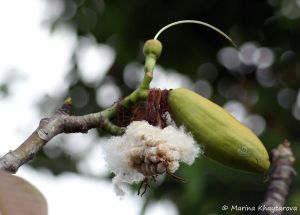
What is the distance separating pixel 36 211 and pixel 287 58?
8.79ft

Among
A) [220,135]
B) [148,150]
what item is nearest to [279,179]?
[220,135]

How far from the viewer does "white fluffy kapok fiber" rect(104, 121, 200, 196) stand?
1.39 meters

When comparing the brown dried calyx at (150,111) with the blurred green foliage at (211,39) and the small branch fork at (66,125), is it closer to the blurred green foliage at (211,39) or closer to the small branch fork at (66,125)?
the small branch fork at (66,125)

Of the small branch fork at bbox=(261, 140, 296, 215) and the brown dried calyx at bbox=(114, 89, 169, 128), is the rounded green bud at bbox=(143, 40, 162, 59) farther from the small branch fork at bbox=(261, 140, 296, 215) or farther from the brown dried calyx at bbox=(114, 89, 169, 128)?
the small branch fork at bbox=(261, 140, 296, 215)

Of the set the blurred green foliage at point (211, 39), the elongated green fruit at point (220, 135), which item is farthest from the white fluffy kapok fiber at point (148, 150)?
the blurred green foliage at point (211, 39)

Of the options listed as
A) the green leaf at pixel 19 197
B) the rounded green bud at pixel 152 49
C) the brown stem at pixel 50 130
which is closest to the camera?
the green leaf at pixel 19 197

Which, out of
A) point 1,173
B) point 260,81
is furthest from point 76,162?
point 1,173

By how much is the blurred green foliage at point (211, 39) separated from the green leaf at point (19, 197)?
2.26 m

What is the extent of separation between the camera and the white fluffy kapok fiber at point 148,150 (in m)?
1.39

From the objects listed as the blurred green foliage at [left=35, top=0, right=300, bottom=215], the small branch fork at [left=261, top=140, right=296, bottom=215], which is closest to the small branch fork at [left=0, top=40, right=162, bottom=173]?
the small branch fork at [left=261, top=140, right=296, bottom=215]

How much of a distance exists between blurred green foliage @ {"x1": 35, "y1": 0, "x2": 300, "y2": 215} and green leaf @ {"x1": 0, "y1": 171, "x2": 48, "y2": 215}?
226cm

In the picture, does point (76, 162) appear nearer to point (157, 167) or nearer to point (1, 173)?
point (157, 167)

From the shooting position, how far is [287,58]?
359 centimetres

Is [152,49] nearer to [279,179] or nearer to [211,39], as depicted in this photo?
[279,179]
